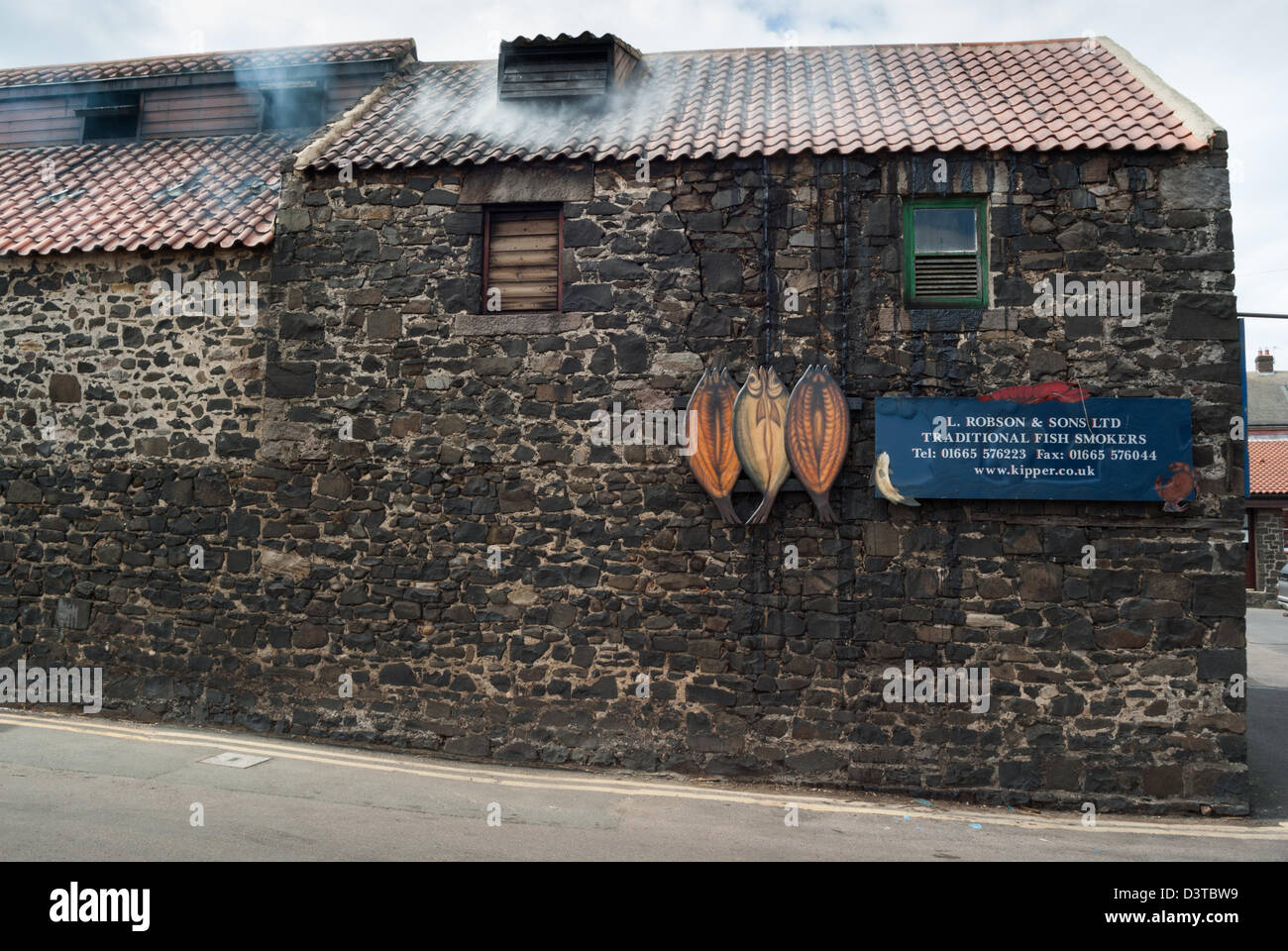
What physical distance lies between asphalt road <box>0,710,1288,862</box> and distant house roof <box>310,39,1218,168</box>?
18.6 feet

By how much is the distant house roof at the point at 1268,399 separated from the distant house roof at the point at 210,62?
3104 centimetres

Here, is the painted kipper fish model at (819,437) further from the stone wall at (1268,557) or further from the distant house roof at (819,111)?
the stone wall at (1268,557)

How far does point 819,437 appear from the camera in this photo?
7973mm

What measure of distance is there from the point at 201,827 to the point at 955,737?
233 inches

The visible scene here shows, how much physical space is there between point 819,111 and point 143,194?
25.3 ft

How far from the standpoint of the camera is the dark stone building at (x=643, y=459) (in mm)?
7734

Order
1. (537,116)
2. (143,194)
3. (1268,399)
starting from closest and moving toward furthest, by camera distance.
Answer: (537,116)
(143,194)
(1268,399)

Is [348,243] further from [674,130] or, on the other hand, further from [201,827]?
[201,827]

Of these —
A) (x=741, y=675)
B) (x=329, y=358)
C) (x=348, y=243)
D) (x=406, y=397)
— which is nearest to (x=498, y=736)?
(x=741, y=675)

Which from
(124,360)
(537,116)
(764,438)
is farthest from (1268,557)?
(124,360)

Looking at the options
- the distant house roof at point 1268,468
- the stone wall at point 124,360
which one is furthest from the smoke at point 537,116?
the distant house roof at point 1268,468

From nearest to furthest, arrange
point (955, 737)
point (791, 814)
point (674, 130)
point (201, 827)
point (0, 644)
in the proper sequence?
point (201, 827) < point (791, 814) < point (955, 737) < point (674, 130) < point (0, 644)

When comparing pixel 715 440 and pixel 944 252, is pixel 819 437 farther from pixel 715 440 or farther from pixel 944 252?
pixel 944 252

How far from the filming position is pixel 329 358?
8852 millimetres
